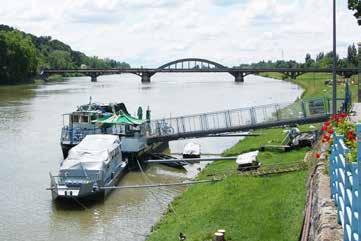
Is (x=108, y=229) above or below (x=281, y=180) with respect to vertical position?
below

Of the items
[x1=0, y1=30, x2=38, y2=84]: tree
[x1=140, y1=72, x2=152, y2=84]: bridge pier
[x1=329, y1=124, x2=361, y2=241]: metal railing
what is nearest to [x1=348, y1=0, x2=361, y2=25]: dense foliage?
[x1=329, y1=124, x2=361, y2=241]: metal railing

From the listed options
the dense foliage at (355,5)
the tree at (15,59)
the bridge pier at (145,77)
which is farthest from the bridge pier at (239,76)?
the dense foliage at (355,5)

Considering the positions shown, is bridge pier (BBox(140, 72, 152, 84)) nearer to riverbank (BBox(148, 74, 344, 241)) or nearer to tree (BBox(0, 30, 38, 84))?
tree (BBox(0, 30, 38, 84))

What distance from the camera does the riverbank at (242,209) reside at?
666 inches

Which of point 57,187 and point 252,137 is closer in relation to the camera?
point 57,187

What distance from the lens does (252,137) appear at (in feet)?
139

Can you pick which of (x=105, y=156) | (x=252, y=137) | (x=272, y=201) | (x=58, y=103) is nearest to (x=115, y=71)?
(x=58, y=103)

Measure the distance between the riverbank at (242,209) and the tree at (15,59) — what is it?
118 metres

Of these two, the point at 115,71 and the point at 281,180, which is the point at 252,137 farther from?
the point at 115,71

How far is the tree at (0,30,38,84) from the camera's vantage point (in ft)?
451

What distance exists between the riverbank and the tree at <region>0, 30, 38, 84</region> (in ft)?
388

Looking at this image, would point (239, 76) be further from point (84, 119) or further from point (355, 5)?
point (355, 5)

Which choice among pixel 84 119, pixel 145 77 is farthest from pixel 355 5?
pixel 145 77

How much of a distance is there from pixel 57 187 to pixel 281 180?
10.4 metres
